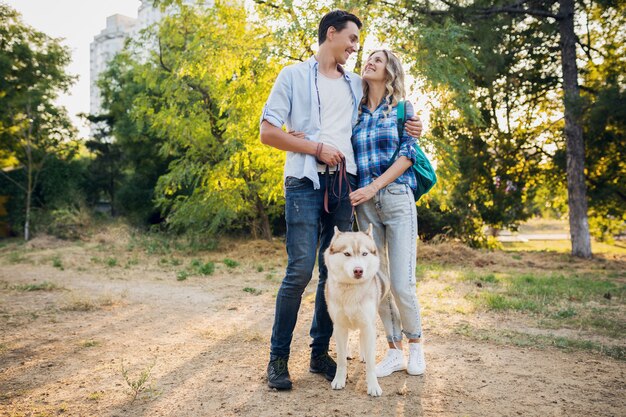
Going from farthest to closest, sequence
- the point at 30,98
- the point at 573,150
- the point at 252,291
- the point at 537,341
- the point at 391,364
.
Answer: the point at 30,98 < the point at 573,150 < the point at 252,291 < the point at 537,341 < the point at 391,364

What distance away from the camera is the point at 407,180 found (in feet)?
10.3

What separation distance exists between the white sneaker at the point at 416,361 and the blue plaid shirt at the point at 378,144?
115 cm

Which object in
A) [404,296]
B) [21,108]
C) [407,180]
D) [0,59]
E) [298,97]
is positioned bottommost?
[404,296]

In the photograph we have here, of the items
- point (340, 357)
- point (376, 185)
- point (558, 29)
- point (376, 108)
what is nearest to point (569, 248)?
point (558, 29)

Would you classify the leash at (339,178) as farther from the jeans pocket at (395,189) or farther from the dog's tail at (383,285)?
the dog's tail at (383,285)

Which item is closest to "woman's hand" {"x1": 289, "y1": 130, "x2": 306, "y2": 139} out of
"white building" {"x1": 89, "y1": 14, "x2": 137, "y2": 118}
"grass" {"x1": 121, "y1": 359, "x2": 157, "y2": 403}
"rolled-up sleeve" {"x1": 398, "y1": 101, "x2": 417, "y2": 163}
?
"rolled-up sleeve" {"x1": 398, "y1": 101, "x2": 417, "y2": 163}

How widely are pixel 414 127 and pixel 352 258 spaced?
39.6 inches

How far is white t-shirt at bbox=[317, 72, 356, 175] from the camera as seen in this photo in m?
3.00

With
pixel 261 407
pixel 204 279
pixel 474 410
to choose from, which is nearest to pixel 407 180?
pixel 474 410

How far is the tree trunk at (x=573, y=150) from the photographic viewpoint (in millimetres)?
10523

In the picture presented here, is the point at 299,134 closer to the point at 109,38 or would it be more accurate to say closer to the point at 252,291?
the point at 252,291

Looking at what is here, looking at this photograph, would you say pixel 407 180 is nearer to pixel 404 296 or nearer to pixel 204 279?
pixel 404 296

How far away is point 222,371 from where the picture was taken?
322cm

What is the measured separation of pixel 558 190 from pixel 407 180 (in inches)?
445
